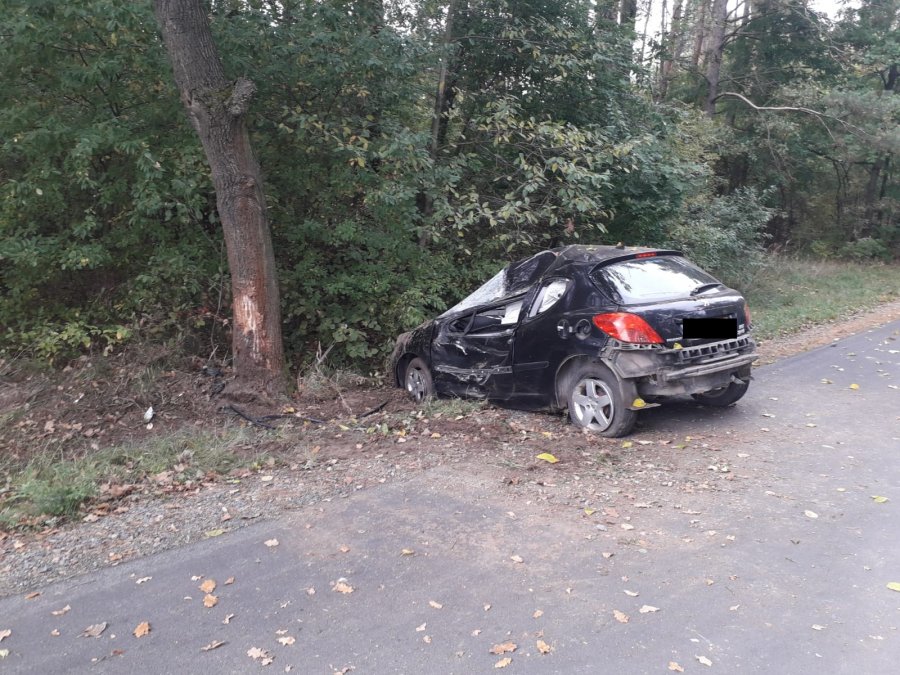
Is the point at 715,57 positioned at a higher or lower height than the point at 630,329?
higher

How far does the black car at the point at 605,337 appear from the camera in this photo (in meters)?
5.92

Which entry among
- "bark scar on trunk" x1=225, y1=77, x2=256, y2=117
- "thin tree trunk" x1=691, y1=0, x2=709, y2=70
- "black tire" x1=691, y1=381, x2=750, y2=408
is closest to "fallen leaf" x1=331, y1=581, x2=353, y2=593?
"black tire" x1=691, y1=381, x2=750, y2=408

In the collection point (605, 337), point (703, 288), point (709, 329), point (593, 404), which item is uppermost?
point (703, 288)

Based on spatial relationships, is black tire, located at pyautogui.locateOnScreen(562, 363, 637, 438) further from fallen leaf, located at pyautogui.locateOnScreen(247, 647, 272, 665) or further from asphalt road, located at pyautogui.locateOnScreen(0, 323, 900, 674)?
fallen leaf, located at pyautogui.locateOnScreen(247, 647, 272, 665)

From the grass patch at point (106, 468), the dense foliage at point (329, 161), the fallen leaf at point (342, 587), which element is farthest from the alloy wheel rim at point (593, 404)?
the dense foliage at point (329, 161)

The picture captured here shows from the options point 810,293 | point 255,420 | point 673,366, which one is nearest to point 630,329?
point 673,366

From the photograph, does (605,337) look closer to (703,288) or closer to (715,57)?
(703,288)

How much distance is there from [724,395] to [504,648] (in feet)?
15.1

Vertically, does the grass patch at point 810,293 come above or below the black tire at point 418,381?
above

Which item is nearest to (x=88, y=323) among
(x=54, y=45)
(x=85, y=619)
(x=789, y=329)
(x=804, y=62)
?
A: (x=54, y=45)

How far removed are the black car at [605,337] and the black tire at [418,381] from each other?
0.70m

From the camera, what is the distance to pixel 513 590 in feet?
12.1

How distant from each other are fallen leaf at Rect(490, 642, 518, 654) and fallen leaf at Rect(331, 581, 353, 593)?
36.5 inches

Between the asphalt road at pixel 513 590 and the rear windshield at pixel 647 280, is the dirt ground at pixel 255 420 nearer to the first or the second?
the asphalt road at pixel 513 590
